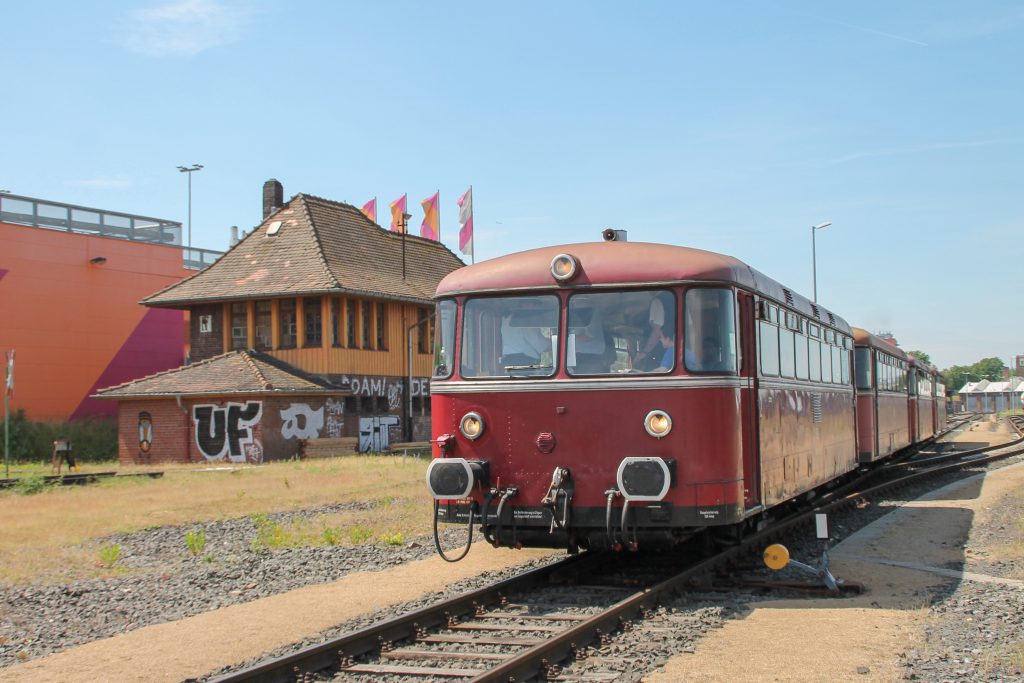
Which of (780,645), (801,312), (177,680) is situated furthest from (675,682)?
(801,312)

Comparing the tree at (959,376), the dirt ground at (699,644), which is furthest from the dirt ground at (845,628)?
the tree at (959,376)

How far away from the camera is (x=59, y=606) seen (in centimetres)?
1018

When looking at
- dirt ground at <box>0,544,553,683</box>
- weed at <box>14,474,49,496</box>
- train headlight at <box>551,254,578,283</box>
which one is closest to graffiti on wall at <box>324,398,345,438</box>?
weed at <box>14,474,49,496</box>

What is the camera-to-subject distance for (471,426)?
9.83 metres

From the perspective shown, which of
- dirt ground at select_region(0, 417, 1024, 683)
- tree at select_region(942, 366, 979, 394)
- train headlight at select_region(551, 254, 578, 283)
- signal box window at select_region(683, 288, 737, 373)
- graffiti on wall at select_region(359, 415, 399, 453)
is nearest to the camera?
dirt ground at select_region(0, 417, 1024, 683)

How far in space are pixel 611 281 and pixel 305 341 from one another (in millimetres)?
27063

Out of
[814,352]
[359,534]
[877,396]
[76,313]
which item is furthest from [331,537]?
[76,313]

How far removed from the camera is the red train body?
9.21 m

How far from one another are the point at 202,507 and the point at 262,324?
18.2 metres

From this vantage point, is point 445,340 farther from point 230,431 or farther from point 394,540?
point 230,431

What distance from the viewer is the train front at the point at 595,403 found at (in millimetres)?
9195

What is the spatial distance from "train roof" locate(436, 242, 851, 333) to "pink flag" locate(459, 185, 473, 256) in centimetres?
3214

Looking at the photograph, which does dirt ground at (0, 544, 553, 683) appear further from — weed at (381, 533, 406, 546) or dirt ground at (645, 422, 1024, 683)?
dirt ground at (645, 422, 1024, 683)

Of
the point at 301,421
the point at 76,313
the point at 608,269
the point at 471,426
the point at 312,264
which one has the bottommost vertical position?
the point at 301,421
